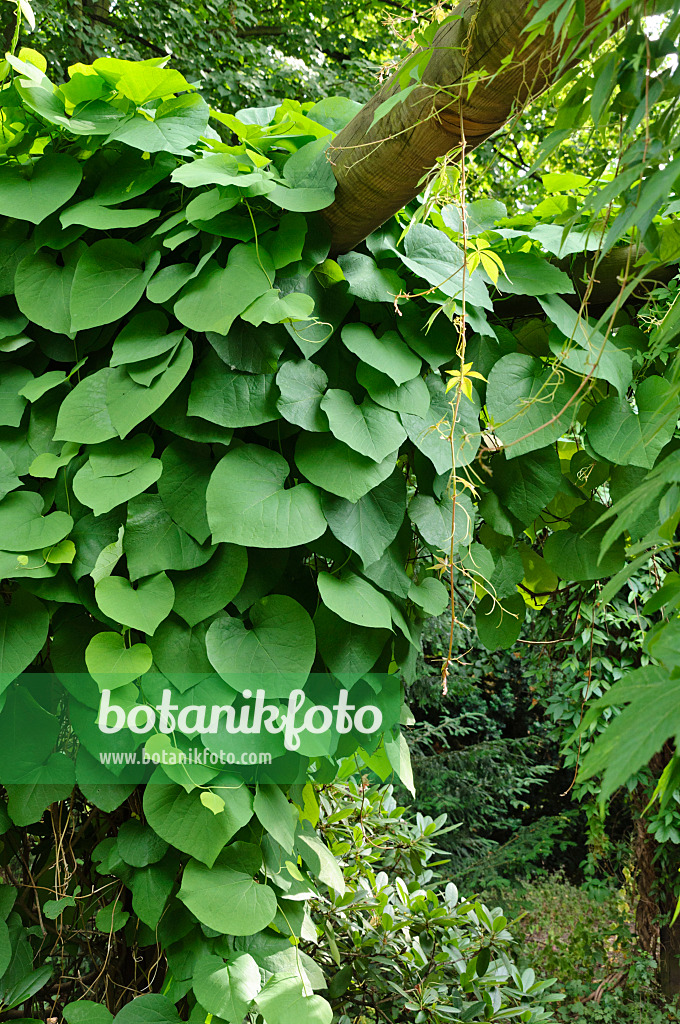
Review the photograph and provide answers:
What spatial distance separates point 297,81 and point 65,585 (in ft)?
10.5

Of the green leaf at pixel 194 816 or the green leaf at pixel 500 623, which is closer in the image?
the green leaf at pixel 194 816

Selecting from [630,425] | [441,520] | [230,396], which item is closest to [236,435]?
[230,396]

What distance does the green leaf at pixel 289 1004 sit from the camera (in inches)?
33.1

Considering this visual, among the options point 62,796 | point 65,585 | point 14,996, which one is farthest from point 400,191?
point 14,996

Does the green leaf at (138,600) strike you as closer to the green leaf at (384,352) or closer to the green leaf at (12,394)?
the green leaf at (12,394)

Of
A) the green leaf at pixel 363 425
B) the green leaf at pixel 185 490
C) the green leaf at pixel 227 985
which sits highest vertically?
the green leaf at pixel 363 425

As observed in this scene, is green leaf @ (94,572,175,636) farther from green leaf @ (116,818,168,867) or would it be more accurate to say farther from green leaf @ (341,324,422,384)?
green leaf @ (341,324,422,384)

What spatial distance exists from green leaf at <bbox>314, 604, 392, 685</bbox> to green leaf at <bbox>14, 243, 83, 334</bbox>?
1.54 feet

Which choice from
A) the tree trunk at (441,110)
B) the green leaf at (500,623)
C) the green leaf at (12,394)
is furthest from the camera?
the green leaf at (500,623)

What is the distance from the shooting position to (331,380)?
A: 955 millimetres

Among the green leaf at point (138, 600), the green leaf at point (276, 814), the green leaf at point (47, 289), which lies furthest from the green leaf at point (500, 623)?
the green leaf at point (47, 289)

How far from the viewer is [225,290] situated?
0.86 m

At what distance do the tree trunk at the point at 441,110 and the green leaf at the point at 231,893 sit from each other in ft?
2.37

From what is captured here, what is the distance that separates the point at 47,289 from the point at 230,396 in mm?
274
